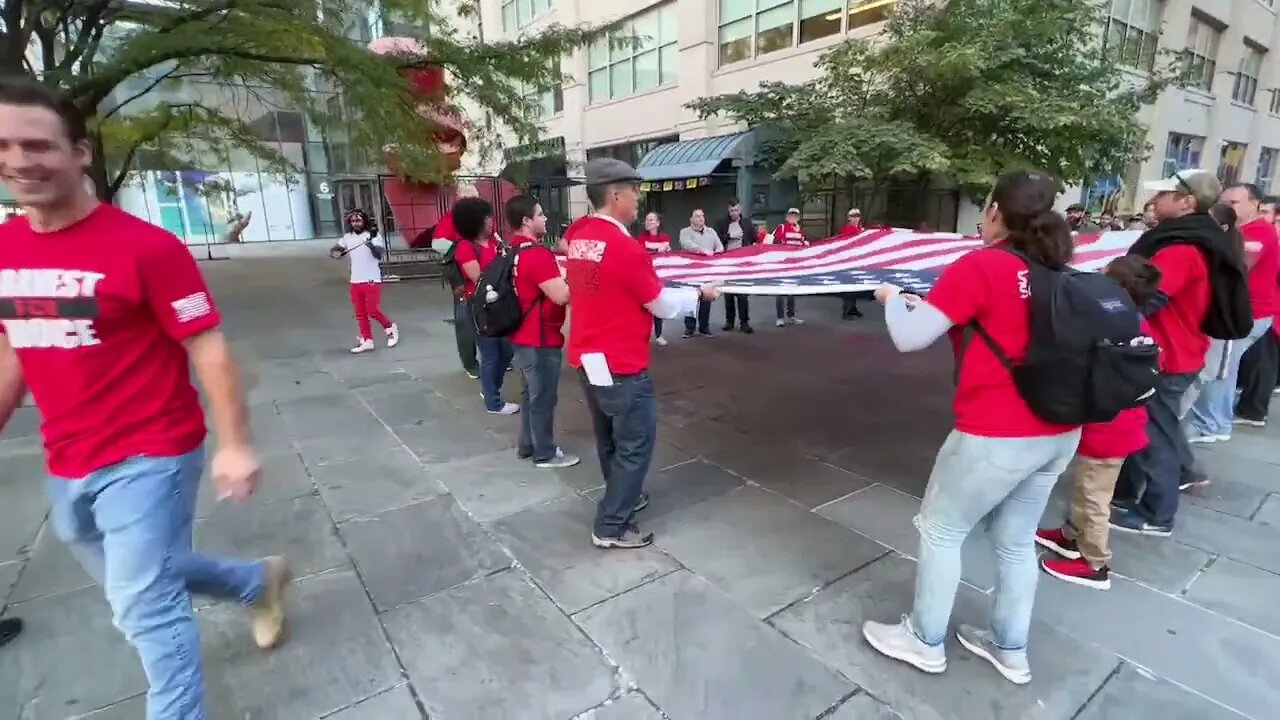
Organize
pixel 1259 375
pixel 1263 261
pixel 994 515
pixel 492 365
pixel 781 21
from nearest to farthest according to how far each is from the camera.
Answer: pixel 994 515 < pixel 1263 261 < pixel 1259 375 < pixel 492 365 < pixel 781 21

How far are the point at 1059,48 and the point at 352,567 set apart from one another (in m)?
11.1

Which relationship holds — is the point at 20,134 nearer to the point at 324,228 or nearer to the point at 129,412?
the point at 129,412

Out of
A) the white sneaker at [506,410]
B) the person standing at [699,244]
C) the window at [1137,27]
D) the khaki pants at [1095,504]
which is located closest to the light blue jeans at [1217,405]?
the khaki pants at [1095,504]

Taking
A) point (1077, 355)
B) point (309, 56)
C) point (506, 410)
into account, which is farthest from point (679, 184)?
point (1077, 355)

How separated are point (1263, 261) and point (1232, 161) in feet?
65.1

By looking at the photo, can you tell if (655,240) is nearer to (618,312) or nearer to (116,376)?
(618,312)

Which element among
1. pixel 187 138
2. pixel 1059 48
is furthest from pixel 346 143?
pixel 1059 48

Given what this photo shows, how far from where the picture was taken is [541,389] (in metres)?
4.05

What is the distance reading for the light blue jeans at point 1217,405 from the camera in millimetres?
4473

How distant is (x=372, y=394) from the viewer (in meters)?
5.81

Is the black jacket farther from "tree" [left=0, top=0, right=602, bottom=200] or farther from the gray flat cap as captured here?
the gray flat cap

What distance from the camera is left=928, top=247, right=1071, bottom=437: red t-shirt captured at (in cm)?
185

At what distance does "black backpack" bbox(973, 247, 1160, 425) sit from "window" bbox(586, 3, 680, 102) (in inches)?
607

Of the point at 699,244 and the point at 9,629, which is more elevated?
the point at 699,244
